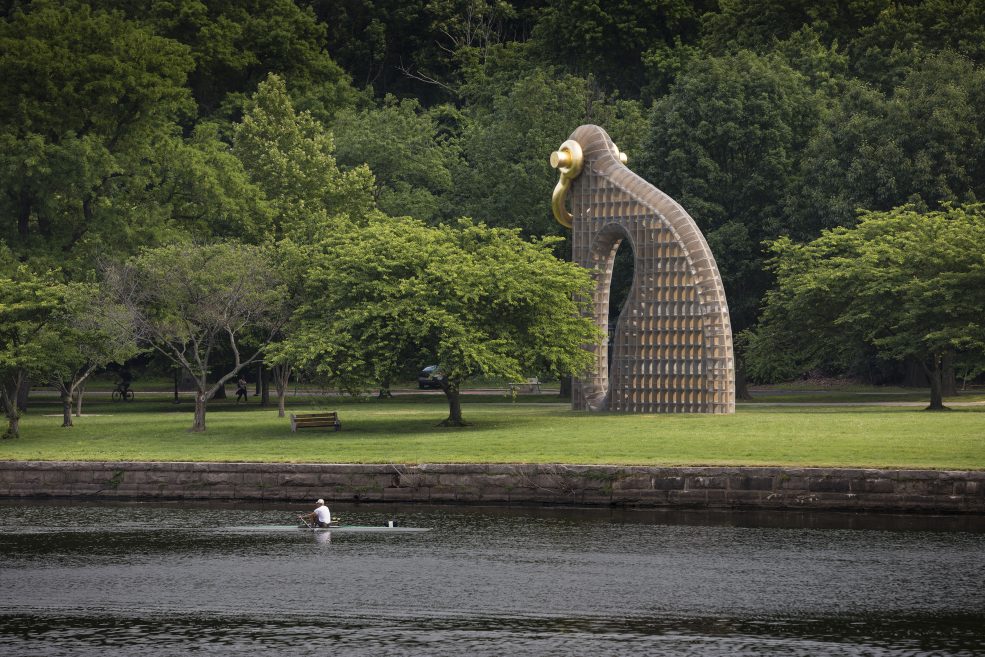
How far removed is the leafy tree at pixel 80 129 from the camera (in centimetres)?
6612

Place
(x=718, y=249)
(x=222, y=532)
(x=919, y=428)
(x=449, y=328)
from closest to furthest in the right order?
1. (x=222, y=532)
2. (x=919, y=428)
3. (x=449, y=328)
4. (x=718, y=249)

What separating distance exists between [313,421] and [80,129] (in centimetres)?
2283

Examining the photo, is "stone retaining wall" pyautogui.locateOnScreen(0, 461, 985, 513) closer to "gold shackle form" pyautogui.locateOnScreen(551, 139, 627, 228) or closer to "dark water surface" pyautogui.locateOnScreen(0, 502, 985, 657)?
"dark water surface" pyautogui.locateOnScreen(0, 502, 985, 657)

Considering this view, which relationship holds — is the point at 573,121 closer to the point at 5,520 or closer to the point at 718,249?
the point at 718,249

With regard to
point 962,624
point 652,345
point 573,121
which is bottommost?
point 962,624

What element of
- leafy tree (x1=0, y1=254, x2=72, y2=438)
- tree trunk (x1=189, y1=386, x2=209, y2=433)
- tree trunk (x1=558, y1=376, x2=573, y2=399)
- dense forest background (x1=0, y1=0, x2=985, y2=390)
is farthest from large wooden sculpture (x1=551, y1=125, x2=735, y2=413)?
leafy tree (x1=0, y1=254, x2=72, y2=438)

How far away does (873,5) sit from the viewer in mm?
94562

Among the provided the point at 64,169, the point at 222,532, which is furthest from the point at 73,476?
the point at 64,169

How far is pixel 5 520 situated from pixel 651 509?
618 inches

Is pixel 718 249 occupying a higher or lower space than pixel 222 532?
higher

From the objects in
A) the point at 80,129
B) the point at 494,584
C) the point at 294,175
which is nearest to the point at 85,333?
the point at 80,129

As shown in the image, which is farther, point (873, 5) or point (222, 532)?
point (873, 5)

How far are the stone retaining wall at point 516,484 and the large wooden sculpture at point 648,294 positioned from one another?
18163 mm

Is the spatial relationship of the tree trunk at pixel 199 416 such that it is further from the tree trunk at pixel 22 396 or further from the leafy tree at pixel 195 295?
the tree trunk at pixel 22 396
